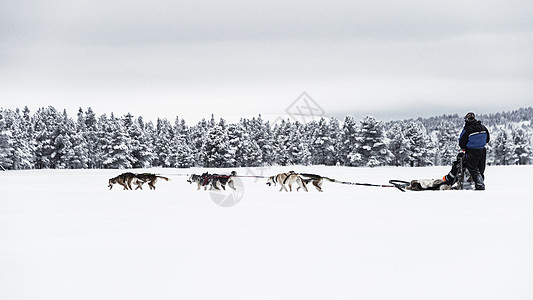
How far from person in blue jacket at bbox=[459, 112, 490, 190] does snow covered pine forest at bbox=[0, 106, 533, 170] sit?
4513 centimetres

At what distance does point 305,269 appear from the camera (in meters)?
3.56

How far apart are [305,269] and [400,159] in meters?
73.5

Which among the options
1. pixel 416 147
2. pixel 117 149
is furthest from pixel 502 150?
pixel 117 149

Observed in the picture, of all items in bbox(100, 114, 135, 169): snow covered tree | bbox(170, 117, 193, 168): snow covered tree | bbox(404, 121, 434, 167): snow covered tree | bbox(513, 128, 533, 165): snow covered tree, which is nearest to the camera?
bbox(100, 114, 135, 169): snow covered tree

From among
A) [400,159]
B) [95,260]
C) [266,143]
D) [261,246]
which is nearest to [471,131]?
[261,246]

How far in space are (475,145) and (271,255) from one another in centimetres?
827

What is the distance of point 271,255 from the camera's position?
13.0 ft

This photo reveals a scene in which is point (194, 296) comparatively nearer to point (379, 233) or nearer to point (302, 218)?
point (379, 233)

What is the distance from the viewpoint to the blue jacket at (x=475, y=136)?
10156 millimetres

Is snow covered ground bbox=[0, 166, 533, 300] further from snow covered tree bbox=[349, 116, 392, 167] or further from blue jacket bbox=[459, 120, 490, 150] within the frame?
snow covered tree bbox=[349, 116, 392, 167]

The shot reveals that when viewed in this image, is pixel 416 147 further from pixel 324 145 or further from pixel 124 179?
pixel 124 179

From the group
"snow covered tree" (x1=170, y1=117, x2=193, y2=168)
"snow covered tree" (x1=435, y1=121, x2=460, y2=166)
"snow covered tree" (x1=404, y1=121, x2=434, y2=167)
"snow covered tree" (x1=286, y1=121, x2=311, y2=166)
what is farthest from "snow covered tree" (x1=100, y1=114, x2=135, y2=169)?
"snow covered tree" (x1=435, y1=121, x2=460, y2=166)

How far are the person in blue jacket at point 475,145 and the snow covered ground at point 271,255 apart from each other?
3.60 meters

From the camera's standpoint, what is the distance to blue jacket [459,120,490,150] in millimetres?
10156
